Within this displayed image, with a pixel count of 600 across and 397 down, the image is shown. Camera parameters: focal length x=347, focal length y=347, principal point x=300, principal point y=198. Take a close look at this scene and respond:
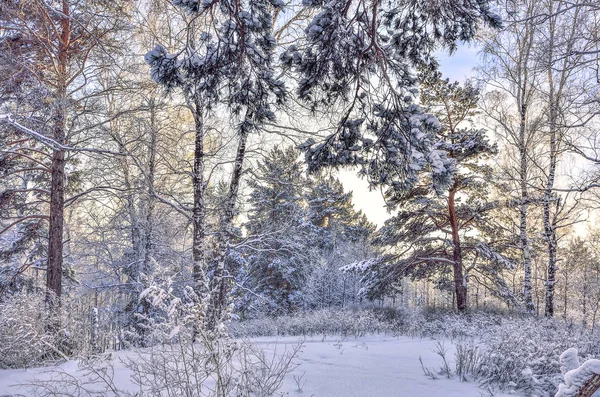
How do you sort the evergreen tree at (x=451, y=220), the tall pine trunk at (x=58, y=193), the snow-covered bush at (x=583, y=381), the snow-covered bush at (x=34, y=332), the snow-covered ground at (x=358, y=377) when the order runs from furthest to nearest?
the evergreen tree at (x=451, y=220), the tall pine trunk at (x=58, y=193), the snow-covered bush at (x=34, y=332), the snow-covered ground at (x=358, y=377), the snow-covered bush at (x=583, y=381)

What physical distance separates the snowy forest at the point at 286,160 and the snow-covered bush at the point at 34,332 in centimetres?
4

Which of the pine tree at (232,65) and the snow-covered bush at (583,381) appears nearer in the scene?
the snow-covered bush at (583,381)

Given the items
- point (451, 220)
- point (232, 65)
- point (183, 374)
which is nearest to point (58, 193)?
point (232, 65)

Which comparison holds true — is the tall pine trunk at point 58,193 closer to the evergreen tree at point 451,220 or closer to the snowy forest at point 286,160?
the snowy forest at point 286,160

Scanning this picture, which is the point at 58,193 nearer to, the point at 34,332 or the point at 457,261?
the point at 34,332

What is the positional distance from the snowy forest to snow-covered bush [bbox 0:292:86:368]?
41 millimetres

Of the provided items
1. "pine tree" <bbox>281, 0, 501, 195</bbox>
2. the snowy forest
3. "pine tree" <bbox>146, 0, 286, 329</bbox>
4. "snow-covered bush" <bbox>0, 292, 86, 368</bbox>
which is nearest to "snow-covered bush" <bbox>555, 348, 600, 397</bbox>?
the snowy forest

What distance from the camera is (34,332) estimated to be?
4191 mm

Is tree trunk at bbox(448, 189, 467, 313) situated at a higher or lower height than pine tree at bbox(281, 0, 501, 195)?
lower

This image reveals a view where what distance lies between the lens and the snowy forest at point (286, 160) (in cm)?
346

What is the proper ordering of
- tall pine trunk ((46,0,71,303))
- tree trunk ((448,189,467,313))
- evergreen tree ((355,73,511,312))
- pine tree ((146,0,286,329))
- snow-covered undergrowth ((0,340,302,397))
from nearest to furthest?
snow-covered undergrowth ((0,340,302,397)), pine tree ((146,0,286,329)), tall pine trunk ((46,0,71,303)), evergreen tree ((355,73,511,312)), tree trunk ((448,189,467,313))

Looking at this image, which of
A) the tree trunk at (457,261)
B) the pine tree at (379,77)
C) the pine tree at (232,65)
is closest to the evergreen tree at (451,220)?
the tree trunk at (457,261)

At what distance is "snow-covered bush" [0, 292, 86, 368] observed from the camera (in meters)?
4.55

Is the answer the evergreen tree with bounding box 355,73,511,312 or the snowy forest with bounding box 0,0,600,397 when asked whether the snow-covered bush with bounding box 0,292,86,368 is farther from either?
the evergreen tree with bounding box 355,73,511,312
